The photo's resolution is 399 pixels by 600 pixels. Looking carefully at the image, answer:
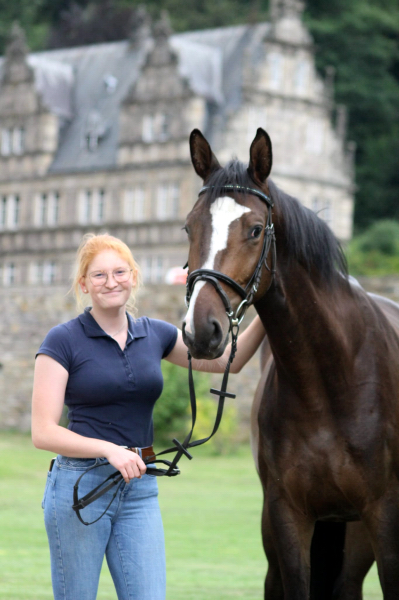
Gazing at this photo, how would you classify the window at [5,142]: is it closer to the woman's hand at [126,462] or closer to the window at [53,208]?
the window at [53,208]

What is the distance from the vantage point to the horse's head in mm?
3996

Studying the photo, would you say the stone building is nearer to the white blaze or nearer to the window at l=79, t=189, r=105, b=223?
the window at l=79, t=189, r=105, b=223

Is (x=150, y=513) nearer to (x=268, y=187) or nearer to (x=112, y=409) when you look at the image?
(x=112, y=409)

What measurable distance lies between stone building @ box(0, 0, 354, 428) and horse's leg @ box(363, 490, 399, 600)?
116ft

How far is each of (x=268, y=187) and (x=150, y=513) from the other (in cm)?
129

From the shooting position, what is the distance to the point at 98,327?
447 cm

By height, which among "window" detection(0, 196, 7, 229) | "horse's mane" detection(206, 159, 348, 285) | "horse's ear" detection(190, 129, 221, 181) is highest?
"horse's ear" detection(190, 129, 221, 181)

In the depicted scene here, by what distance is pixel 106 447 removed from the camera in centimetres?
420

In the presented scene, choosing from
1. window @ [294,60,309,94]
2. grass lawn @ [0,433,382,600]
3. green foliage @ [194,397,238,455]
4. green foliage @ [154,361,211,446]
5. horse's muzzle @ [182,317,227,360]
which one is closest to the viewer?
horse's muzzle @ [182,317,227,360]

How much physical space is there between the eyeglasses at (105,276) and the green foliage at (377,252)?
2955 cm

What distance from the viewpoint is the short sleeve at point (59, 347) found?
432 centimetres

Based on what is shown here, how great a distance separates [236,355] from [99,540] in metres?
1.09

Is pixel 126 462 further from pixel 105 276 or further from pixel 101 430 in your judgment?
pixel 105 276

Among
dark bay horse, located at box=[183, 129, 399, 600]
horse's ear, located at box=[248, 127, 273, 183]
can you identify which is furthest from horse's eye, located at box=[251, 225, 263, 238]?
horse's ear, located at box=[248, 127, 273, 183]
